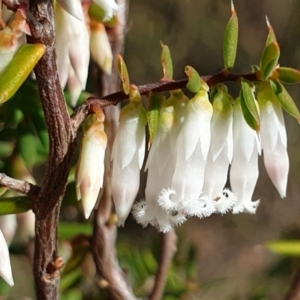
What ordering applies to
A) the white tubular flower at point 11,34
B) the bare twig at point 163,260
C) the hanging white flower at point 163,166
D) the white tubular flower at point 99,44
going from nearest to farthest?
1. the white tubular flower at point 11,34
2. the hanging white flower at point 163,166
3. the white tubular flower at point 99,44
4. the bare twig at point 163,260

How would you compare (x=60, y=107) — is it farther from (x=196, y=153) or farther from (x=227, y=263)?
(x=227, y=263)

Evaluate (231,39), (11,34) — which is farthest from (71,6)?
(231,39)

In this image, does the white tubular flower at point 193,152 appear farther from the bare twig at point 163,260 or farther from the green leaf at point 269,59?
the bare twig at point 163,260

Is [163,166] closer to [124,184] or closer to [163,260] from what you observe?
[124,184]

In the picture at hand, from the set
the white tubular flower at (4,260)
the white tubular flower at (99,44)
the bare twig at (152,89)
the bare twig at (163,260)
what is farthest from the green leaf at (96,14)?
the bare twig at (163,260)

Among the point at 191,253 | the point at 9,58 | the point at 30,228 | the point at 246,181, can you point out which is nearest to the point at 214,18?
the point at 191,253

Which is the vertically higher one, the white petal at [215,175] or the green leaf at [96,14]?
the green leaf at [96,14]
